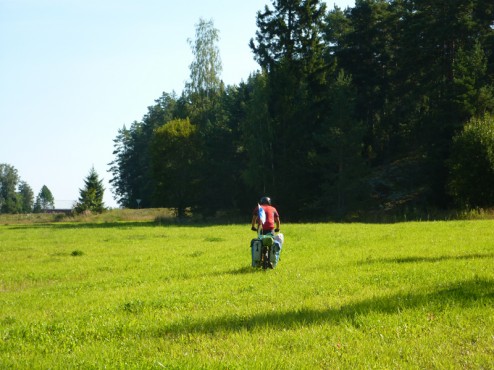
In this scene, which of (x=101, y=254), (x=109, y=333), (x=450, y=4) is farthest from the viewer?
(x=450, y=4)

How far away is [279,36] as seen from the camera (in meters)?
56.5

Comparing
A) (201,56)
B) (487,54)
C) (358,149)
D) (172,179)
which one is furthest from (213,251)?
(201,56)

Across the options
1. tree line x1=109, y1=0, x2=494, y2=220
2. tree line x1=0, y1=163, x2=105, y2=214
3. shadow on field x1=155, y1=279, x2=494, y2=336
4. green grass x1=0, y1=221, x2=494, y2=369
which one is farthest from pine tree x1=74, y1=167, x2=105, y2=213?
shadow on field x1=155, y1=279, x2=494, y2=336

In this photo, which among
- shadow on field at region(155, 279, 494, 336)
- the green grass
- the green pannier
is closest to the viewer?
the green grass

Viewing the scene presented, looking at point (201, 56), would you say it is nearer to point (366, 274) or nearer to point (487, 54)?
point (487, 54)

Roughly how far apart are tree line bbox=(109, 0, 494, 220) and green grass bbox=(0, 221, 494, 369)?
2988 cm

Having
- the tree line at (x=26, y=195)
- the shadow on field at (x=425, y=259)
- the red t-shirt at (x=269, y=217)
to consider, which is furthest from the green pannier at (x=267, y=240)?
the tree line at (x=26, y=195)

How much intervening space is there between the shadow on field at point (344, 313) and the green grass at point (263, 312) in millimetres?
21

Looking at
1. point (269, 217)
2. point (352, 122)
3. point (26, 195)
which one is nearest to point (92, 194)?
point (352, 122)

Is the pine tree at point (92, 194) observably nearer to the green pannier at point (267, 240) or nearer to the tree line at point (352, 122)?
the tree line at point (352, 122)

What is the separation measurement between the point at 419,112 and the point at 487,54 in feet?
31.9

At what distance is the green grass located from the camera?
660cm

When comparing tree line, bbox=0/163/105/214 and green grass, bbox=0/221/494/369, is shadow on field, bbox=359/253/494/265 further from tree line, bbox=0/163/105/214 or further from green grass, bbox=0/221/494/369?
tree line, bbox=0/163/105/214

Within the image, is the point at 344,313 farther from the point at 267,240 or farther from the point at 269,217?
the point at 269,217
